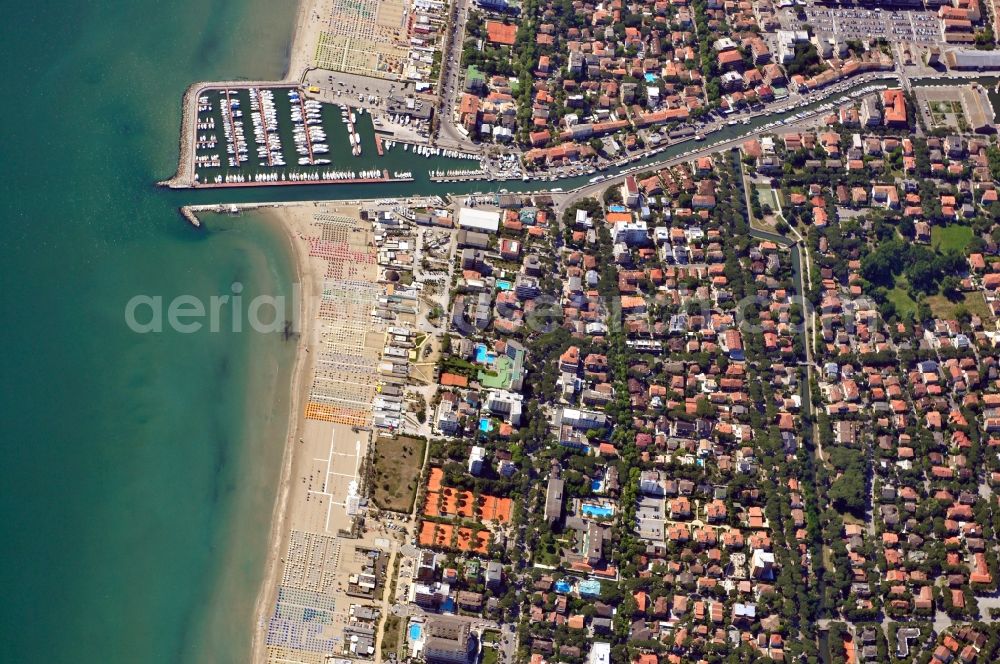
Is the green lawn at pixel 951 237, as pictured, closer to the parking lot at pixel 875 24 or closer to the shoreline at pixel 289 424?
the parking lot at pixel 875 24

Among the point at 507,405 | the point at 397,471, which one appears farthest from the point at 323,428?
the point at 507,405

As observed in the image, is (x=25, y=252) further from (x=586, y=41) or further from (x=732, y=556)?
(x=732, y=556)

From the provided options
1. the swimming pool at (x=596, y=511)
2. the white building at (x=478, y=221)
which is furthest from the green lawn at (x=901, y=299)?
the white building at (x=478, y=221)

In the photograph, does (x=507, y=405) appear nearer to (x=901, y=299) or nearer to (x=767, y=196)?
(x=767, y=196)

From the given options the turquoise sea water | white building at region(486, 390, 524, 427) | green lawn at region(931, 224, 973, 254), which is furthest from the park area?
green lawn at region(931, 224, 973, 254)

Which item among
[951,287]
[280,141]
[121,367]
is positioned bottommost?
[121,367]
